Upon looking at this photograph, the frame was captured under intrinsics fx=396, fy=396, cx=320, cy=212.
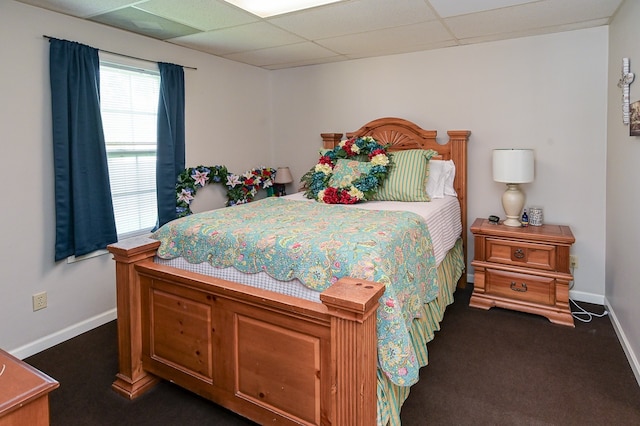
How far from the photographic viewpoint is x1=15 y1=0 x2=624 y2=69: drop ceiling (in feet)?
8.63

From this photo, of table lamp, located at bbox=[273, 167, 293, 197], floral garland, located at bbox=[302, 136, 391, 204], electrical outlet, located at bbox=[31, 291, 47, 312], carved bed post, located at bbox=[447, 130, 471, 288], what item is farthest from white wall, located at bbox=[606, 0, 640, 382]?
electrical outlet, located at bbox=[31, 291, 47, 312]

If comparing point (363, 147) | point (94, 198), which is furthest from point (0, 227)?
point (363, 147)

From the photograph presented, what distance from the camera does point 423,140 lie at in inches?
151

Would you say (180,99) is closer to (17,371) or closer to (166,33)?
(166,33)

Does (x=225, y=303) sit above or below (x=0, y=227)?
below

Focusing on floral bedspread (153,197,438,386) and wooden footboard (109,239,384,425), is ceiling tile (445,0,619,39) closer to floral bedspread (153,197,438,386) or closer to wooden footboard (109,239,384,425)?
floral bedspread (153,197,438,386)

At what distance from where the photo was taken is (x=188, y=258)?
7.23 feet

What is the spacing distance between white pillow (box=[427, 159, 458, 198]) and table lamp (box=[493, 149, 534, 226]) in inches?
17.5

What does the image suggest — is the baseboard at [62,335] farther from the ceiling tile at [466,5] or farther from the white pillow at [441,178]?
the ceiling tile at [466,5]

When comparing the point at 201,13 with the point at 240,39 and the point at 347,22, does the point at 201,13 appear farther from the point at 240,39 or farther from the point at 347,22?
the point at 347,22

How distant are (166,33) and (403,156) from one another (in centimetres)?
226

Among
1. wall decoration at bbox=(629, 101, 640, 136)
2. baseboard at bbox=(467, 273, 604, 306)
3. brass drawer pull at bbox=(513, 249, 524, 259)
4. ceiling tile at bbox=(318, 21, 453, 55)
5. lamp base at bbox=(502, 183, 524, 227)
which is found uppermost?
ceiling tile at bbox=(318, 21, 453, 55)

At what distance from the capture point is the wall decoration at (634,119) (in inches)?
88.1

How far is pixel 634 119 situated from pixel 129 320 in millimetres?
3102
